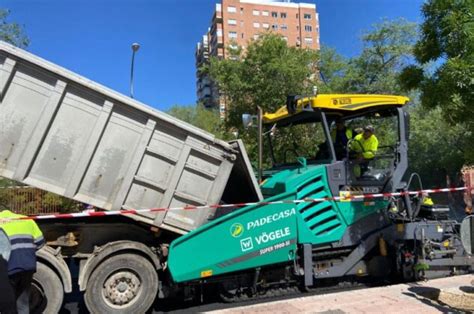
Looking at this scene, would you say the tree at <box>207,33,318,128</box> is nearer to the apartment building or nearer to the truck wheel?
the truck wheel

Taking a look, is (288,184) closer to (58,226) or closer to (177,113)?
(58,226)

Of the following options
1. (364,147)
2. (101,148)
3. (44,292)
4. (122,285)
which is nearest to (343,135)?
(364,147)

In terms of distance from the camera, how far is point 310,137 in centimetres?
738

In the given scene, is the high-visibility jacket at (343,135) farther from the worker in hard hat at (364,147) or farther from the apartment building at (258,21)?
the apartment building at (258,21)

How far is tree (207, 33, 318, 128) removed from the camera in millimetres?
17467

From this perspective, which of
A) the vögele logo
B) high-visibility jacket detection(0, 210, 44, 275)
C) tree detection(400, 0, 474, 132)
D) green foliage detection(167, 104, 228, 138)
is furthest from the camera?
green foliage detection(167, 104, 228, 138)

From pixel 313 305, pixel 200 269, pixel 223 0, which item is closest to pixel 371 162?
pixel 313 305

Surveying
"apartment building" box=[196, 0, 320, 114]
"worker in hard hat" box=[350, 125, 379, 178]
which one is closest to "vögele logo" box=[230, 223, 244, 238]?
"worker in hard hat" box=[350, 125, 379, 178]

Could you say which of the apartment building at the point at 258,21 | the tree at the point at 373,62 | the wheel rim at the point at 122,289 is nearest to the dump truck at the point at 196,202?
the wheel rim at the point at 122,289

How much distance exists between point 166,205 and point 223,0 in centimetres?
8286

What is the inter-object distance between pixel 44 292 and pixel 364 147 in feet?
15.1

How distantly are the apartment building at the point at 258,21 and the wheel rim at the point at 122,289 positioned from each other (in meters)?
75.6

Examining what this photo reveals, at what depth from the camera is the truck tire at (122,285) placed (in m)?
5.49

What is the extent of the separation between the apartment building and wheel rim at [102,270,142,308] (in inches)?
2978
